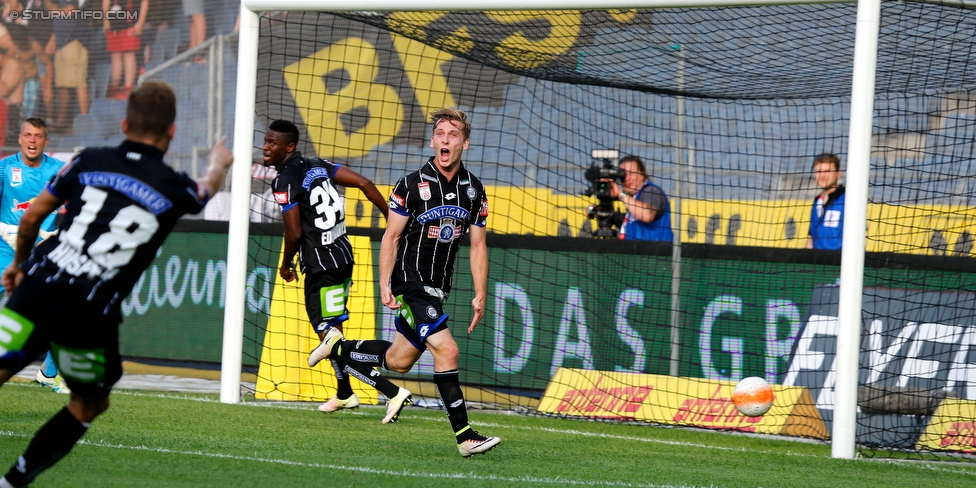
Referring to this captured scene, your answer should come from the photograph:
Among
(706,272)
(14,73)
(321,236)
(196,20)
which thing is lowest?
(706,272)

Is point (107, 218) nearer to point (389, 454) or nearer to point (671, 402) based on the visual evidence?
point (389, 454)

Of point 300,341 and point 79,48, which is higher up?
point 79,48

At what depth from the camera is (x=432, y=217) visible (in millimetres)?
6629

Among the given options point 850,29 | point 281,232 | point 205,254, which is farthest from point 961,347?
point 205,254

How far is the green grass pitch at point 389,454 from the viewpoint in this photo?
5.39 m

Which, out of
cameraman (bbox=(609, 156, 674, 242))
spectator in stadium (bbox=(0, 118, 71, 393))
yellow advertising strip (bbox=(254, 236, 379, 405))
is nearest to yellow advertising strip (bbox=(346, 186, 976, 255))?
cameraman (bbox=(609, 156, 674, 242))

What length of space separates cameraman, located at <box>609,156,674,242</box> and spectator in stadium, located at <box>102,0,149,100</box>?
30.1 feet

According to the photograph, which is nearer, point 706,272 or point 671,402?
point 671,402

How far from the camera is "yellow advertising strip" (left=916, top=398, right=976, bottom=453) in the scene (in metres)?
8.14

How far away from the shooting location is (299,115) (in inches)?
569

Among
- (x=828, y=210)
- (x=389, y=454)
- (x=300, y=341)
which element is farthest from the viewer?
(x=828, y=210)

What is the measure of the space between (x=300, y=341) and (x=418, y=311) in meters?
3.73

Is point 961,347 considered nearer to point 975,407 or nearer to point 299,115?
point 975,407

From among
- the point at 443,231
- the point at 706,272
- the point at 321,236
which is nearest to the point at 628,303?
the point at 706,272
